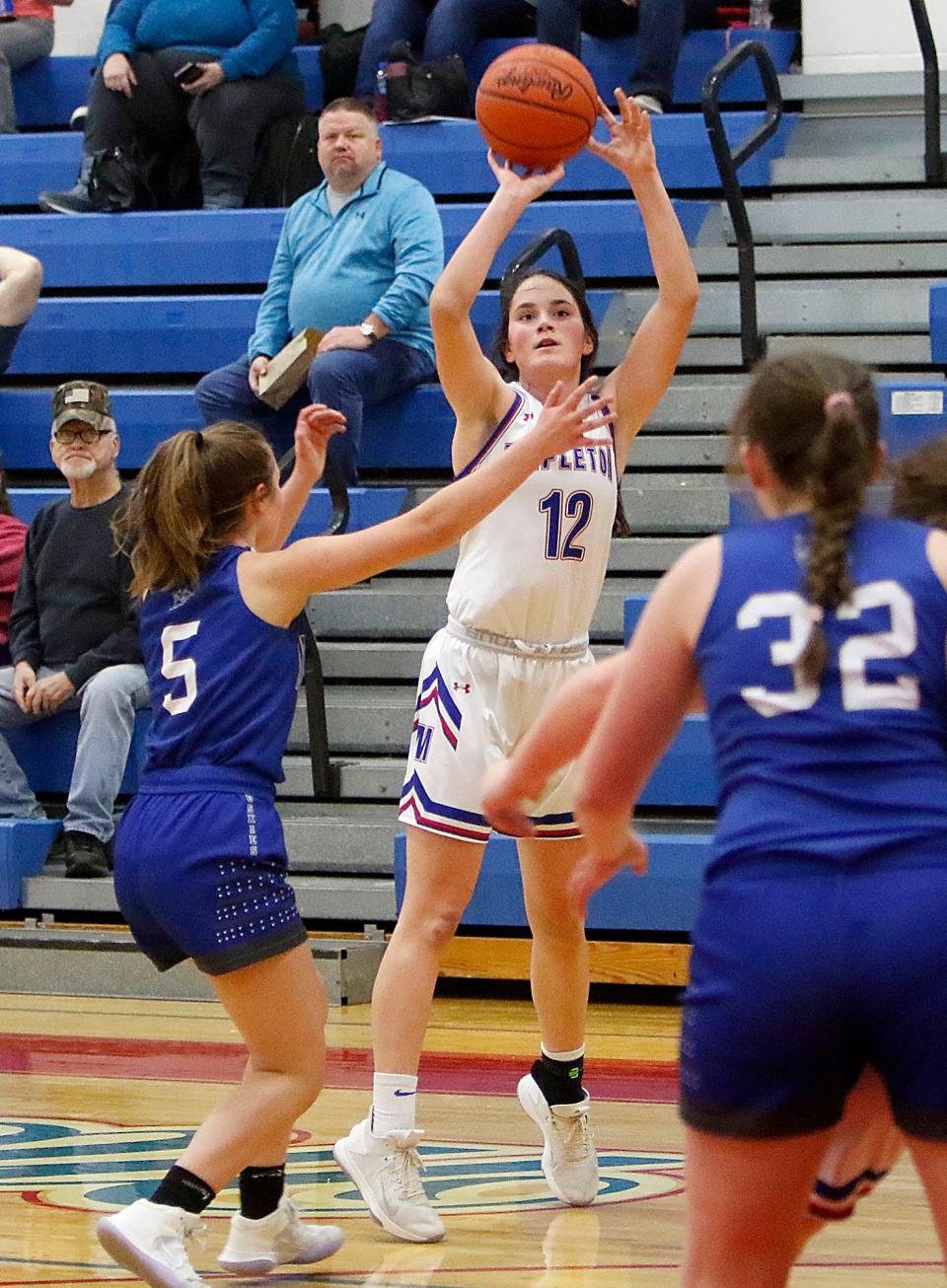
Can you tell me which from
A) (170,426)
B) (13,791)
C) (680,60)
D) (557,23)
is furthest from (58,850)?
(680,60)

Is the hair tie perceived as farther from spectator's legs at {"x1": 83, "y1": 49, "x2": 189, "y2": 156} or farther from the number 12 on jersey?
spectator's legs at {"x1": 83, "y1": 49, "x2": 189, "y2": 156}

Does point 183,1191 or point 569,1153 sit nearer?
point 183,1191

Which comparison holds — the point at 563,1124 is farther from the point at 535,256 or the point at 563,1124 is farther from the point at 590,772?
the point at 535,256

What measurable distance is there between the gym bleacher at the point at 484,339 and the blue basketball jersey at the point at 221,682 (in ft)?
9.00

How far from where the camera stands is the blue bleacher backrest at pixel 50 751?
690 centimetres

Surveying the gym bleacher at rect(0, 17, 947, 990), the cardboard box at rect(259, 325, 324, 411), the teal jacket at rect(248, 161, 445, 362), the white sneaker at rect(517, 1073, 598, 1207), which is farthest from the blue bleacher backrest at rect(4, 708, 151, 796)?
the white sneaker at rect(517, 1073, 598, 1207)

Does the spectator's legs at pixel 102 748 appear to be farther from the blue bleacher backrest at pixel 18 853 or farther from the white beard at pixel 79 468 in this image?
the white beard at pixel 79 468

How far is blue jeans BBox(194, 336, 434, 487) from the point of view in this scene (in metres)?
7.00

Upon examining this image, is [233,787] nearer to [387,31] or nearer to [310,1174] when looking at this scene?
[310,1174]

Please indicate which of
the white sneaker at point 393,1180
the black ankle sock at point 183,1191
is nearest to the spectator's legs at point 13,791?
the white sneaker at point 393,1180

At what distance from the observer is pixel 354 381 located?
23.2 ft

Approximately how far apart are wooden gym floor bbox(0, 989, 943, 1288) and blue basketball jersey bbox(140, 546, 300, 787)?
88 centimetres

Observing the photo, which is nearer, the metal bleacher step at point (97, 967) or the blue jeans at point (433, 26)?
the metal bleacher step at point (97, 967)

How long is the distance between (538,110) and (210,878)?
201 cm
